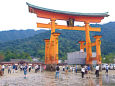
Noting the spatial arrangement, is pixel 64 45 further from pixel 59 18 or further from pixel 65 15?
pixel 59 18

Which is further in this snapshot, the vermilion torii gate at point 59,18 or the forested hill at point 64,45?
the forested hill at point 64,45

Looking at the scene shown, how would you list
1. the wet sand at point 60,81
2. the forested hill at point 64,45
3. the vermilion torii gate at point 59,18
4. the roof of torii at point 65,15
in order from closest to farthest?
the wet sand at point 60,81 < the vermilion torii gate at point 59,18 < the roof of torii at point 65,15 < the forested hill at point 64,45

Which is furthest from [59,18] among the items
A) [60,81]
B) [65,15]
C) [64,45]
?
[64,45]

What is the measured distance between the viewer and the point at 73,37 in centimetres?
12356

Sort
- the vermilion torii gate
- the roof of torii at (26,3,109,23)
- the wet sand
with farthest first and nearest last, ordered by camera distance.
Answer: the roof of torii at (26,3,109,23), the vermilion torii gate, the wet sand

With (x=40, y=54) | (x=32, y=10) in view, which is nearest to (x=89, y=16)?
(x=32, y=10)

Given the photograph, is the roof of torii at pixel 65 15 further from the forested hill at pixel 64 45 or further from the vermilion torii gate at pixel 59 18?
the forested hill at pixel 64 45

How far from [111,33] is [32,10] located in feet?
397

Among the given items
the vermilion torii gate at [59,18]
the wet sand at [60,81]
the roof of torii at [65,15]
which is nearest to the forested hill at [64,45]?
the roof of torii at [65,15]

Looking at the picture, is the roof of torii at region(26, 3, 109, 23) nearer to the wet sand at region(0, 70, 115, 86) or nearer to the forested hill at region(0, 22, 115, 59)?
the wet sand at region(0, 70, 115, 86)

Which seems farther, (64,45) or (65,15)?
(64,45)

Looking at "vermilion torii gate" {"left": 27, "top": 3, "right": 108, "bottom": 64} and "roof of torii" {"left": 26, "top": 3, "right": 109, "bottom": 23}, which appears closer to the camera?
"vermilion torii gate" {"left": 27, "top": 3, "right": 108, "bottom": 64}

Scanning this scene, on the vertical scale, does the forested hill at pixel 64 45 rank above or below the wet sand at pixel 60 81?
above

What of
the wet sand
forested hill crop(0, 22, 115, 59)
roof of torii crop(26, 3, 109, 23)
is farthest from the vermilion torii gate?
forested hill crop(0, 22, 115, 59)
